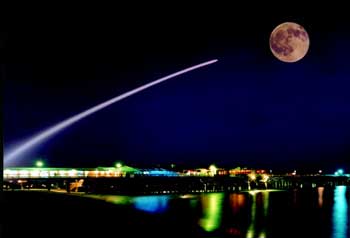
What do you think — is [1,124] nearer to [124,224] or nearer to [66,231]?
[66,231]

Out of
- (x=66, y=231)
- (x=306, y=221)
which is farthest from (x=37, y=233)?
(x=306, y=221)

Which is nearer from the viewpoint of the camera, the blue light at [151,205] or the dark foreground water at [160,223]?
the dark foreground water at [160,223]

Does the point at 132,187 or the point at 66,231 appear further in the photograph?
the point at 132,187

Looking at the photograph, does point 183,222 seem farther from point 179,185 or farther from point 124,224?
point 179,185

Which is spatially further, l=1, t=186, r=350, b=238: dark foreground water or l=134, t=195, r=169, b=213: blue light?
l=134, t=195, r=169, b=213: blue light

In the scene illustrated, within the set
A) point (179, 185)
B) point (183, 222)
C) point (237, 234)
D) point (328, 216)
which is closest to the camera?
A: point (237, 234)

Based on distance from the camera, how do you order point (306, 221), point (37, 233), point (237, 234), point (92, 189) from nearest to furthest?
point (37, 233) < point (237, 234) < point (306, 221) < point (92, 189)

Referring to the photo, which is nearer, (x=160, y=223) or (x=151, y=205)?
(x=160, y=223)

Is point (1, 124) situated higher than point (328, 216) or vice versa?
point (1, 124)

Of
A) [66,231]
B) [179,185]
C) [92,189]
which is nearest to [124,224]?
[66,231]
